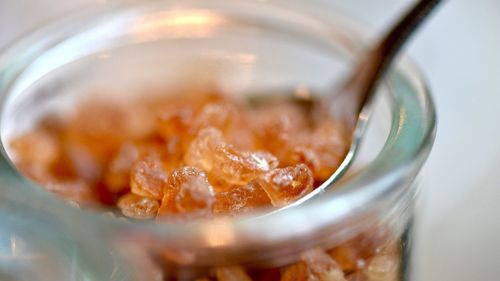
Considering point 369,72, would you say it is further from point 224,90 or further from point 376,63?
point 224,90

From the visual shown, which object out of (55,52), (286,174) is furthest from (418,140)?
(55,52)

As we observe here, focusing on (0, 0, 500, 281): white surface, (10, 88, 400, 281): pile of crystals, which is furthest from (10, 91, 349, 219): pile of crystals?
(0, 0, 500, 281): white surface

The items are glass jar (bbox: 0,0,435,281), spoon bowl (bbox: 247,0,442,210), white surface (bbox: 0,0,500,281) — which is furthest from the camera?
white surface (bbox: 0,0,500,281)

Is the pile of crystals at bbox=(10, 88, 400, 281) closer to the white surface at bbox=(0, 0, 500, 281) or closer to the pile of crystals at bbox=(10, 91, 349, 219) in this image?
the pile of crystals at bbox=(10, 91, 349, 219)

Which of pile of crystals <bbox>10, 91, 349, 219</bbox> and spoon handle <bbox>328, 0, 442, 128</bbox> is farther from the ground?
spoon handle <bbox>328, 0, 442, 128</bbox>

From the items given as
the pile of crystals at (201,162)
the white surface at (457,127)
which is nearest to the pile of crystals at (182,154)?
the pile of crystals at (201,162)

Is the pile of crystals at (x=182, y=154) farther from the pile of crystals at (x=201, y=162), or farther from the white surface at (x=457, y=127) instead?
the white surface at (x=457, y=127)

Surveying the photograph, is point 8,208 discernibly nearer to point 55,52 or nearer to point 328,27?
point 55,52
